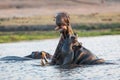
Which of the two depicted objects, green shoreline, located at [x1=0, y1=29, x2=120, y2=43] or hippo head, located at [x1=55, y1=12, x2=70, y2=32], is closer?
hippo head, located at [x1=55, y1=12, x2=70, y2=32]

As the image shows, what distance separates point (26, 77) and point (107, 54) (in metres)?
6.81

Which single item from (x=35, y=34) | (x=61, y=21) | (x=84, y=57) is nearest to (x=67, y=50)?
(x=84, y=57)

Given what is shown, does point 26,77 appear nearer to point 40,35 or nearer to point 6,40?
point 6,40

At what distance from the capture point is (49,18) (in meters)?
45.2

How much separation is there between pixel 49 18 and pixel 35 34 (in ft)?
13.7

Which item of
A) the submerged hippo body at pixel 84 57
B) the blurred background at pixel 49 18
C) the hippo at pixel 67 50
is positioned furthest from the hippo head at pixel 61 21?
the blurred background at pixel 49 18

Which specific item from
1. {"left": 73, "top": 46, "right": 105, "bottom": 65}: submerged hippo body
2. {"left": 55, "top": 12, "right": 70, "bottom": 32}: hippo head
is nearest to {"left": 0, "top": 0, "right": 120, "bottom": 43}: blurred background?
{"left": 73, "top": 46, "right": 105, "bottom": 65}: submerged hippo body

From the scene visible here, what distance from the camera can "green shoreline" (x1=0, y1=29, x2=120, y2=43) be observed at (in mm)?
38500

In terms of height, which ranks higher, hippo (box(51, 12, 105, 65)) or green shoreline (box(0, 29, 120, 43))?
hippo (box(51, 12, 105, 65))

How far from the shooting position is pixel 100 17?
46250mm

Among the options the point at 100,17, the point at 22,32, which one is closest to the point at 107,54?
the point at 22,32

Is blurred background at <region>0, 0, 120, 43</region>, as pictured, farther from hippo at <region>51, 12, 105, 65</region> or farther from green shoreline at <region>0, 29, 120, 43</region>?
hippo at <region>51, 12, 105, 65</region>

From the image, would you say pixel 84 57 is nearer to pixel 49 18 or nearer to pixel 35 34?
pixel 35 34

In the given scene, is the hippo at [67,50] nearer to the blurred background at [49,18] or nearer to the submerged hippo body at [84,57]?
the submerged hippo body at [84,57]
